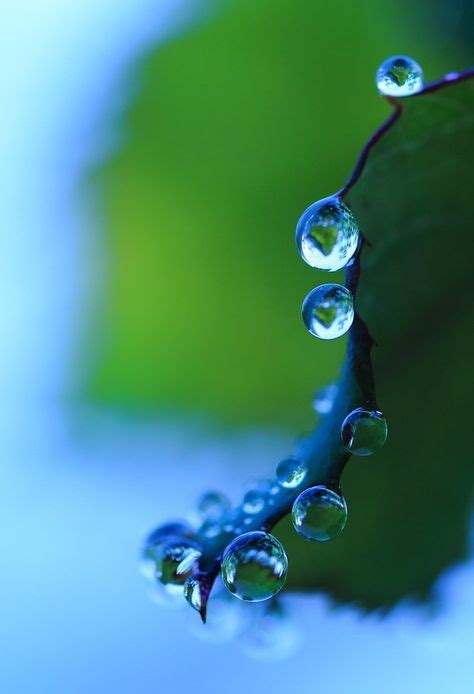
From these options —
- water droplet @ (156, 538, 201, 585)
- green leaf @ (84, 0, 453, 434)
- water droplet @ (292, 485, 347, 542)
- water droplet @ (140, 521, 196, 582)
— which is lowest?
water droplet @ (292, 485, 347, 542)

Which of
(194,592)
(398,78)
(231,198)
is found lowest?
(194,592)

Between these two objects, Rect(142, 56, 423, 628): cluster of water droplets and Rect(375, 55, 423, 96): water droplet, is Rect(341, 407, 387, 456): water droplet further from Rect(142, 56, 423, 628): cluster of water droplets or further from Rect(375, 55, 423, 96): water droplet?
Rect(375, 55, 423, 96): water droplet

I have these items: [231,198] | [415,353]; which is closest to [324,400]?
[415,353]

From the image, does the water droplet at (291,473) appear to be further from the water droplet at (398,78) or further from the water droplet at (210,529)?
the water droplet at (398,78)

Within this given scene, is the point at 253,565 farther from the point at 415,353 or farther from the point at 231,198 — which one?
the point at 231,198

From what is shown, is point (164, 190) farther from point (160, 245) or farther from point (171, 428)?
point (171, 428)

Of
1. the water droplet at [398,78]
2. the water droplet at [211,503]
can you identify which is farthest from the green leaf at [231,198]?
the water droplet at [398,78]

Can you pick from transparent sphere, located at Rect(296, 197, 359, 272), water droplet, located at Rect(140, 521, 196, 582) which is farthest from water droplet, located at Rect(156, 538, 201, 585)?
transparent sphere, located at Rect(296, 197, 359, 272)
